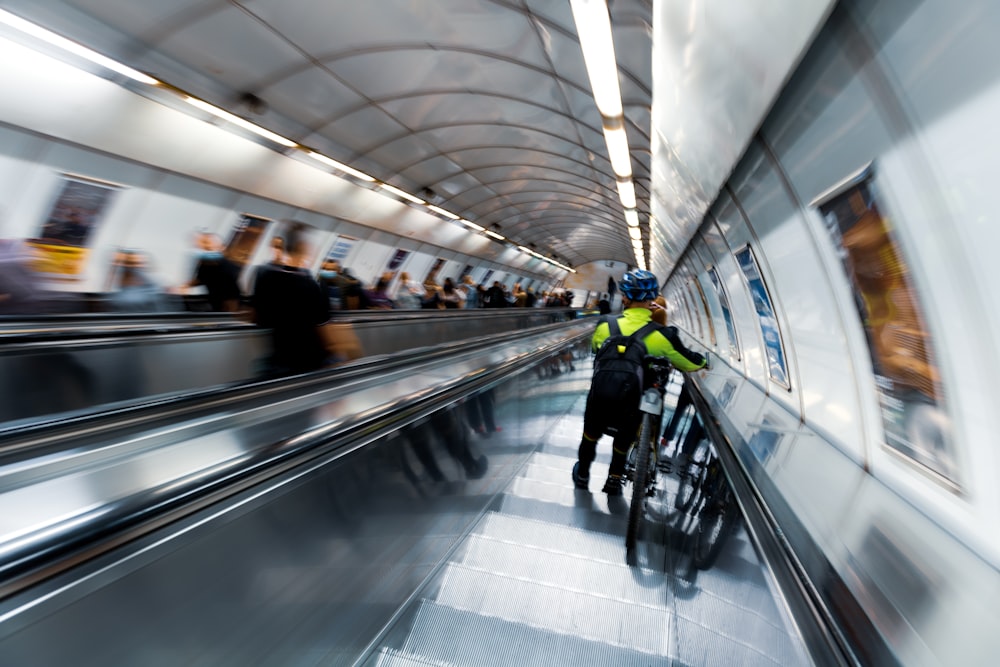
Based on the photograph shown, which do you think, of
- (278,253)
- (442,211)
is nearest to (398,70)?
(278,253)

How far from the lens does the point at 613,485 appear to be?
396cm

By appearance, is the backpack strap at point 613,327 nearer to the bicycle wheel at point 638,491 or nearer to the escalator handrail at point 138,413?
the bicycle wheel at point 638,491

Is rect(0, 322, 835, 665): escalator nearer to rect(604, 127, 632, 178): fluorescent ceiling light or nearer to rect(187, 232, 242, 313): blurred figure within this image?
rect(187, 232, 242, 313): blurred figure

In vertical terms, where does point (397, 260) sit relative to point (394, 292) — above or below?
above

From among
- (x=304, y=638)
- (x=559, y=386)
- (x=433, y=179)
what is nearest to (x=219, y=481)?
(x=304, y=638)

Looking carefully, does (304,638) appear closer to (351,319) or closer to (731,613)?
(731,613)

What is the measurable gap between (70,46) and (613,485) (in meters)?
9.32

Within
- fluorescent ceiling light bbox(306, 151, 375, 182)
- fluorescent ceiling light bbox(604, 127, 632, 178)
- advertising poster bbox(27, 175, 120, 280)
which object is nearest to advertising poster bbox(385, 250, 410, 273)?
fluorescent ceiling light bbox(306, 151, 375, 182)

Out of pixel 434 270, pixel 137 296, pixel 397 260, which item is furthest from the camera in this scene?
pixel 434 270

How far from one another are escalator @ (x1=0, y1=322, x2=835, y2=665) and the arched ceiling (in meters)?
5.43

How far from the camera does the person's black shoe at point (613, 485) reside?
395cm

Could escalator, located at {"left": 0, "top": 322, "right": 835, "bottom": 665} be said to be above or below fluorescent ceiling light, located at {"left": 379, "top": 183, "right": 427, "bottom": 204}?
below

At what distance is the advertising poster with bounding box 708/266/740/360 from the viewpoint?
9.02 m

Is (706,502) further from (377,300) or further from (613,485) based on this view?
(377,300)
